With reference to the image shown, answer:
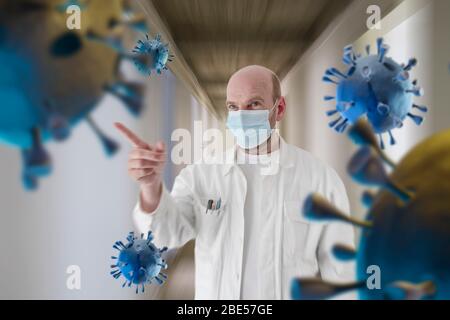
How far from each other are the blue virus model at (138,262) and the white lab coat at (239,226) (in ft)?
0.12

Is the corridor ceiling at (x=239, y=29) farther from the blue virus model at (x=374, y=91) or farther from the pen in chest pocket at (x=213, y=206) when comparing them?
the pen in chest pocket at (x=213, y=206)

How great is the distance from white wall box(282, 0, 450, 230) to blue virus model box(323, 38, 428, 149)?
0.8 inches

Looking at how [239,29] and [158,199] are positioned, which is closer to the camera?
[158,199]

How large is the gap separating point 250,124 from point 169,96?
0.24 meters

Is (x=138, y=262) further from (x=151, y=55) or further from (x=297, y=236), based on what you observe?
(x=151, y=55)

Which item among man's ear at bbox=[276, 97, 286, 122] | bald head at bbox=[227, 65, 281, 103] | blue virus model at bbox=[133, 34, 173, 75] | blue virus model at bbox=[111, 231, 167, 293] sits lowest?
blue virus model at bbox=[111, 231, 167, 293]

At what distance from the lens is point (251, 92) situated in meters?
1.09

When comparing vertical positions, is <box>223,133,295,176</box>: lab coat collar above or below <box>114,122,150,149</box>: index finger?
below

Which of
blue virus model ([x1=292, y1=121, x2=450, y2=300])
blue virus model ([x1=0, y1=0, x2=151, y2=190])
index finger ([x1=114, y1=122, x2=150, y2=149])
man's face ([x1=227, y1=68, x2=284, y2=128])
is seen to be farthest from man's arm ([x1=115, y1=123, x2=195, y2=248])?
blue virus model ([x1=292, y1=121, x2=450, y2=300])

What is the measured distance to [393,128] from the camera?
3.63 ft

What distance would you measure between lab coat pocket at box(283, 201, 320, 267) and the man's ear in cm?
22

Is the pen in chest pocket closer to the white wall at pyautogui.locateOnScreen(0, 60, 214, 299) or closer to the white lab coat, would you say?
the white lab coat

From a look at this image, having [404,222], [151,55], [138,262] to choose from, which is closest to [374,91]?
[404,222]

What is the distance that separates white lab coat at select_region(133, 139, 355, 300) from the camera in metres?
1.06
